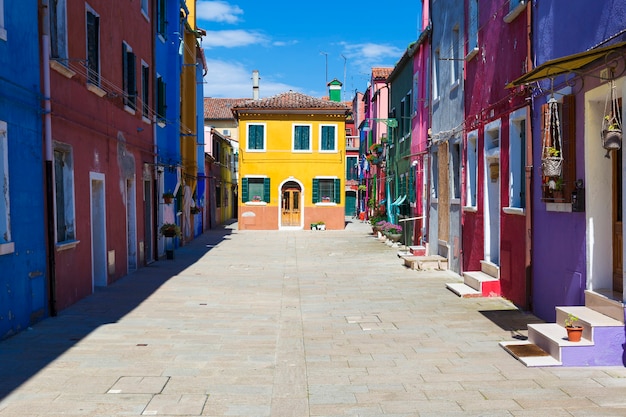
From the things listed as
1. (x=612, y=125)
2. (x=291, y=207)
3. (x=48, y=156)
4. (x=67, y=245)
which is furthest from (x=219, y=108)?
(x=612, y=125)

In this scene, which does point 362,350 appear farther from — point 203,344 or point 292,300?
point 292,300

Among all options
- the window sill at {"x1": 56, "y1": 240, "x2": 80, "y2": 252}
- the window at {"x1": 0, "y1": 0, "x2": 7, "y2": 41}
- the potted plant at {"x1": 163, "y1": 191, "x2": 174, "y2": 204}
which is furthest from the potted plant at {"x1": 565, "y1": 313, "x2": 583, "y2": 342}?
the potted plant at {"x1": 163, "y1": 191, "x2": 174, "y2": 204}

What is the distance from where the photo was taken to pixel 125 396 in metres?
5.34

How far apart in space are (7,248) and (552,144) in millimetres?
7055

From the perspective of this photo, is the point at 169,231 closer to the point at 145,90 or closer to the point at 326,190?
the point at 145,90

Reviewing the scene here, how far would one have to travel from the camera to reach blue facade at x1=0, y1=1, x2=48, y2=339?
7.49m

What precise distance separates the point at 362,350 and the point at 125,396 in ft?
9.39

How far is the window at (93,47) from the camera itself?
36.2 ft

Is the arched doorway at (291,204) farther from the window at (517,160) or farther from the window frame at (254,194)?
Result: the window at (517,160)

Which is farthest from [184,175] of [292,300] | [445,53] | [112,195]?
[292,300]

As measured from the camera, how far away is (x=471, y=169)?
12.5m

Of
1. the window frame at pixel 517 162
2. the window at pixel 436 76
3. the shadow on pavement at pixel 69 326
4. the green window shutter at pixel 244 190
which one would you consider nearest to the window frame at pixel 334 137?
the green window shutter at pixel 244 190

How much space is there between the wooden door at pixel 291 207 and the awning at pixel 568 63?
26.3 metres

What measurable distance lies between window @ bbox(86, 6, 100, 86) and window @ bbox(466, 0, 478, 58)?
24.2 feet
